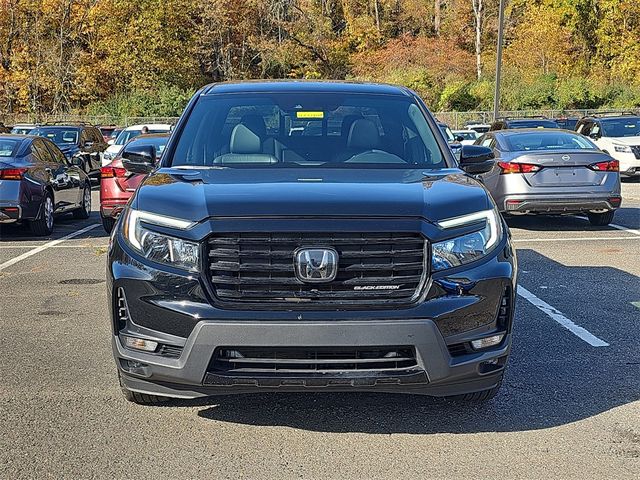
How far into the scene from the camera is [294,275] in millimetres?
4145

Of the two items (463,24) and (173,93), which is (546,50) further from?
(173,93)

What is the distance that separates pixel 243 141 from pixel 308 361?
1983 mm

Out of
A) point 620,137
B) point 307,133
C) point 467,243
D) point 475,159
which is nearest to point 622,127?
point 620,137

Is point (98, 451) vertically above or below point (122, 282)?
below

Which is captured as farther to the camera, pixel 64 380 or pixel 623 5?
pixel 623 5

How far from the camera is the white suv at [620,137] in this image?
70.2 feet

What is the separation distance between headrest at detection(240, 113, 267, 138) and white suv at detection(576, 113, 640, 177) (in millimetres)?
16944

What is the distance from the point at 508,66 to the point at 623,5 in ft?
27.6

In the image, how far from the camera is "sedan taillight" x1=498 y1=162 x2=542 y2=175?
41.2 feet

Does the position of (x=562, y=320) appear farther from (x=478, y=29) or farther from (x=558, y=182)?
(x=478, y=29)

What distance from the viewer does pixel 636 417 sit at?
188 inches

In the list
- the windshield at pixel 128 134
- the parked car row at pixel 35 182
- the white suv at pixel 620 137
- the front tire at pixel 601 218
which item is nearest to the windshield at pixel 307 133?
the parked car row at pixel 35 182

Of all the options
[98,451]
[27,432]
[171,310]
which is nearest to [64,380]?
[27,432]

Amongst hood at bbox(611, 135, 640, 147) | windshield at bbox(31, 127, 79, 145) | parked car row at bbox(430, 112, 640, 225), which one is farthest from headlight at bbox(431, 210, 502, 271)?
windshield at bbox(31, 127, 79, 145)
